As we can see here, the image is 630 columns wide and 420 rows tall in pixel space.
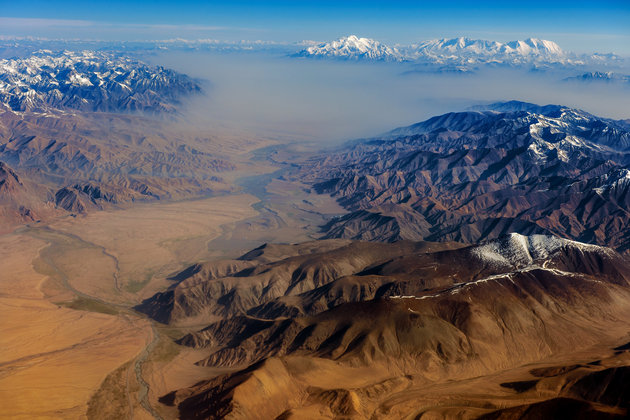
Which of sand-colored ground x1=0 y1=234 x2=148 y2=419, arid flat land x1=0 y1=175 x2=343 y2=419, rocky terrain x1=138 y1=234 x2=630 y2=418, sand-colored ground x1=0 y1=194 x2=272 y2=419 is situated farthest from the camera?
sand-colored ground x1=0 y1=194 x2=272 y2=419

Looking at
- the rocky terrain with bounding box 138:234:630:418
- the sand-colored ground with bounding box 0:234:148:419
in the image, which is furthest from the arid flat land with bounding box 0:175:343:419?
the rocky terrain with bounding box 138:234:630:418

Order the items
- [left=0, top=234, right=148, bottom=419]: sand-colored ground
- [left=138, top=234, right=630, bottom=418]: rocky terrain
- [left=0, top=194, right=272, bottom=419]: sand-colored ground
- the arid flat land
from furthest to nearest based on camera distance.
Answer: [left=0, top=194, right=272, bottom=419]: sand-colored ground → the arid flat land → [left=0, top=234, right=148, bottom=419]: sand-colored ground → [left=138, top=234, right=630, bottom=418]: rocky terrain

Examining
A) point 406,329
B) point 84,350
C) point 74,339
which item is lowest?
point 74,339

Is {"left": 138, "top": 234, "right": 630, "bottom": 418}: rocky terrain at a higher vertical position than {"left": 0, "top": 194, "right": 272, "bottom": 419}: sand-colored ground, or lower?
higher

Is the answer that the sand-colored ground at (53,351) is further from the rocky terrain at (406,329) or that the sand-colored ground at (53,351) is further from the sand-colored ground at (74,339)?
the rocky terrain at (406,329)

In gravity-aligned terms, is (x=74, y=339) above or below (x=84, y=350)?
below

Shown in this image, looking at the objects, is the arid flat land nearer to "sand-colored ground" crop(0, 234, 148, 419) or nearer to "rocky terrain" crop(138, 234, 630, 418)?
"sand-colored ground" crop(0, 234, 148, 419)

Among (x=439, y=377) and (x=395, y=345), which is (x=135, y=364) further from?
(x=439, y=377)

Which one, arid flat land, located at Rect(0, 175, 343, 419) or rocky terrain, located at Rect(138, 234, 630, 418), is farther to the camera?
arid flat land, located at Rect(0, 175, 343, 419)

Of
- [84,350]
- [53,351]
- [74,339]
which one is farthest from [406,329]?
[74,339]

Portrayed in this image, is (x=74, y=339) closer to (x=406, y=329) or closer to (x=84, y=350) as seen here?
(x=84, y=350)
